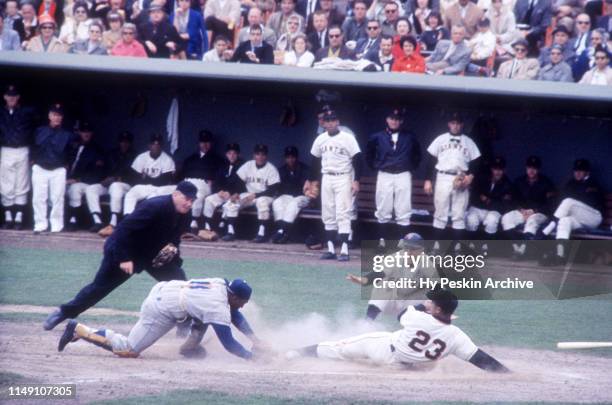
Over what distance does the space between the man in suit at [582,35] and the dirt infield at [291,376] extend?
527cm

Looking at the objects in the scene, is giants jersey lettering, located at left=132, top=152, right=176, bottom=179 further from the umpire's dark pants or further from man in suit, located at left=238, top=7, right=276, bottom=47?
the umpire's dark pants

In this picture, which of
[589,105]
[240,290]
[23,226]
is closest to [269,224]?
[23,226]

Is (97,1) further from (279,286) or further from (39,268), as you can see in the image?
(279,286)

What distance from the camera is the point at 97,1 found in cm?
1424

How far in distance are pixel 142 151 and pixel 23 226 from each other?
184 centimetres

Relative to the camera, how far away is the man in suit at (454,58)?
12.2 metres

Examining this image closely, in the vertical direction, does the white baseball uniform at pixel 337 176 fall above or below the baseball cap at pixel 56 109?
below

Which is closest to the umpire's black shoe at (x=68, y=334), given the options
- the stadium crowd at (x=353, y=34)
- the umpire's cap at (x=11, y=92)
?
the stadium crowd at (x=353, y=34)

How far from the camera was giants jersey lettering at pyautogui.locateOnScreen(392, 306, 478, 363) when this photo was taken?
23.2 feet

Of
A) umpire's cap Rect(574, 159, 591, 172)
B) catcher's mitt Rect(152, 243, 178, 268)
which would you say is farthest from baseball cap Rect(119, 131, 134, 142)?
catcher's mitt Rect(152, 243, 178, 268)

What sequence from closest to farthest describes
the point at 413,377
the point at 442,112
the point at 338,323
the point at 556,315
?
the point at 413,377
the point at 338,323
the point at 556,315
the point at 442,112

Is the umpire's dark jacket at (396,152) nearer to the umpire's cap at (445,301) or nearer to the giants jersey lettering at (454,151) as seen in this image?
the giants jersey lettering at (454,151)

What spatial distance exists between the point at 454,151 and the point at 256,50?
2639mm

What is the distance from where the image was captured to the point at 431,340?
279 inches
